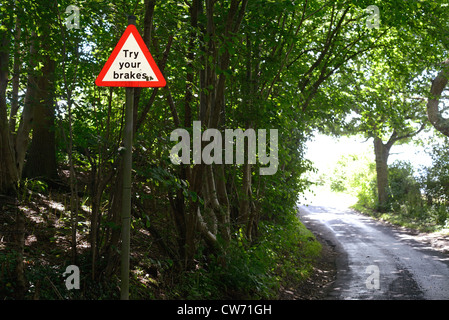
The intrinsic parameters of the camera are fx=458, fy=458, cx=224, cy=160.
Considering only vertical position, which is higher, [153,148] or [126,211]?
[153,148]

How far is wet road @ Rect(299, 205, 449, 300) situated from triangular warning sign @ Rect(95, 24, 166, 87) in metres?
6.68

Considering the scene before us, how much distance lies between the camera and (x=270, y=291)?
878 cm

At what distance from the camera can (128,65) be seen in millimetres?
4316

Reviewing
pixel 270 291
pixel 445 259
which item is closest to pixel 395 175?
pixel 445 259

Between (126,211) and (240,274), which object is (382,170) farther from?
(126,211)

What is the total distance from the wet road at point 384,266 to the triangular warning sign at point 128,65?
6683 mm

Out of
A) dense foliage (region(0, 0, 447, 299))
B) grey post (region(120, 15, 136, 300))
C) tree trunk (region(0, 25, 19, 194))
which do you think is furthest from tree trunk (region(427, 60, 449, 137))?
grey post (region(120, 15, 136, 300))

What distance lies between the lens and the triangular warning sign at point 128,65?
4.28 meters

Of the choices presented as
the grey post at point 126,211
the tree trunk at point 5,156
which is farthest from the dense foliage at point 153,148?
the grey post at point 126,211

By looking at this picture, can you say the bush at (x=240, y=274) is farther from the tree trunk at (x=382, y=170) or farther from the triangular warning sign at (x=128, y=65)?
the tree trunk at (x=382, y=170)

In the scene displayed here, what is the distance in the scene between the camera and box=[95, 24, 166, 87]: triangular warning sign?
14.0 feet

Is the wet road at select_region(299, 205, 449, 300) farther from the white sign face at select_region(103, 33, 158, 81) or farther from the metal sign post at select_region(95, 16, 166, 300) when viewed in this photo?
the white sign face at select_region(103, 33, 158, 81)

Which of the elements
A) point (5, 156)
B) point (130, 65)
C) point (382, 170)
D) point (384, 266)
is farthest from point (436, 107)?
point (130, 65)

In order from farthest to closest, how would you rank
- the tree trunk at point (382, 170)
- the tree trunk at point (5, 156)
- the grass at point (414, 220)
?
the tree trunk at point (382, 170) → the grass at point (414, 220) → the tree trunk at point (5, 156)
